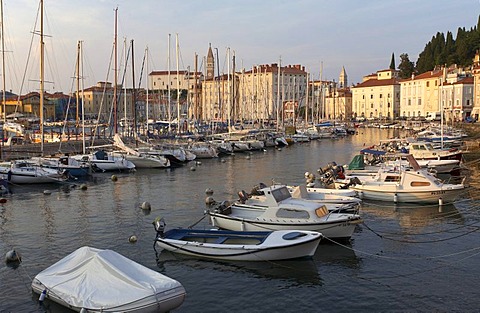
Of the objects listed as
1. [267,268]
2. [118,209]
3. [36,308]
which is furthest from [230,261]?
[118,209]

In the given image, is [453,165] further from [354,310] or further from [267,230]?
[354,310]

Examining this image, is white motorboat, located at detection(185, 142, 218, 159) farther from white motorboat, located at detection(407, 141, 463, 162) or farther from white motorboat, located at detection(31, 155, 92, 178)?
white motorboat, located at detection(407, 141, 463, 162)

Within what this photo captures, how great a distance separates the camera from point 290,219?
19297 millimetres

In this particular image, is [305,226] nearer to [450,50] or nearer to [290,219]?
[290,219]

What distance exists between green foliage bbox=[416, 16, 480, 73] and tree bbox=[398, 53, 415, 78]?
4241mm

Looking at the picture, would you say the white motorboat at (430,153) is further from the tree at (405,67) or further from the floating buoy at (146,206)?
the tree at (405,67)

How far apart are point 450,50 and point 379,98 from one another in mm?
25127

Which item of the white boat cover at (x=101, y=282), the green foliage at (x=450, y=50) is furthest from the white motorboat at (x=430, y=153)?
the green foliage at (x=450, y=50)

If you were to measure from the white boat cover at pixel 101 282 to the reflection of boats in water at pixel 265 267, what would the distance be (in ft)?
12.5

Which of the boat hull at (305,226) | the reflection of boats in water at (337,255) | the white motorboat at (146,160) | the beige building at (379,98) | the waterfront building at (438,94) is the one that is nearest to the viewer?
the reflection of boats in water at (337,255)

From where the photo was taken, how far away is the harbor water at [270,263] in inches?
560

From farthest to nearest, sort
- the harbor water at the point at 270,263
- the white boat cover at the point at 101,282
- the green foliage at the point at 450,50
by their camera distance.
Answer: the green foliage at the point at 450,50 < the harbor water at the point at 270,263 < the white boat cover at the point at 101,282

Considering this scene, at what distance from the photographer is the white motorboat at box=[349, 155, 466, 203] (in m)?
26.1

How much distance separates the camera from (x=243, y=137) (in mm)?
68688
